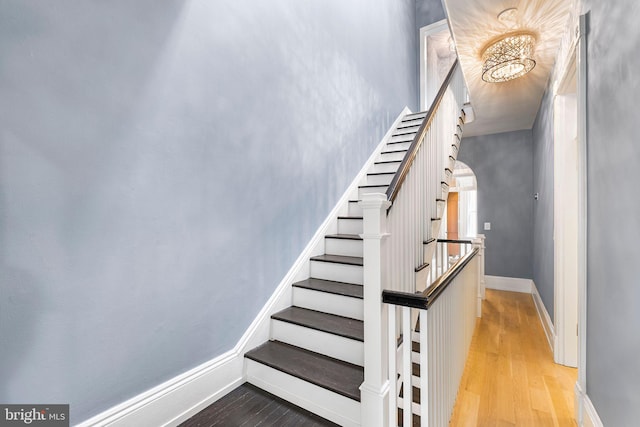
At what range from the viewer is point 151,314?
4.81 feet

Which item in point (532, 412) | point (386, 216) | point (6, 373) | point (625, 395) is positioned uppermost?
point (386, 216)

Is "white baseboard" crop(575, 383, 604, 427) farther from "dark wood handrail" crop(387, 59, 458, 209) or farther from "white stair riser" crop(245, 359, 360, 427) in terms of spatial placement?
"dark wood handrail" crop(387, 59, 458, 209)

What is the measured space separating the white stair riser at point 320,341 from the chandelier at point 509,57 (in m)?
2.62

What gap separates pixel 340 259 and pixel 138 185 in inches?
64.3

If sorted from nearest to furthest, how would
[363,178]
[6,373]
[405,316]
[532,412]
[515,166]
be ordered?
[6,373] < [405,316] < [532,412] < [363,178] < [515,166]

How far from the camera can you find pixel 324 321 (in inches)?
79.7

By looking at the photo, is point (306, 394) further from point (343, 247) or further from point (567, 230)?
point (567, 230)

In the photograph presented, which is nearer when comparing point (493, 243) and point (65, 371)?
point (65, 371)

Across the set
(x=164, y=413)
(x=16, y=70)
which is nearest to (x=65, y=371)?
(x=164, y=413)

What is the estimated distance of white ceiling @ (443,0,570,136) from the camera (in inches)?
79.5

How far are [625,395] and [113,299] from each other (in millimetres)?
2242

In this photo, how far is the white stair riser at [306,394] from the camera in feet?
4.99

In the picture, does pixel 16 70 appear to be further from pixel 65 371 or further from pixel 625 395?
pixel 625 395

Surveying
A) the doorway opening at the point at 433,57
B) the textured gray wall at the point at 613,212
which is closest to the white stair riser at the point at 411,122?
the doorway opening at the point at 433,57
